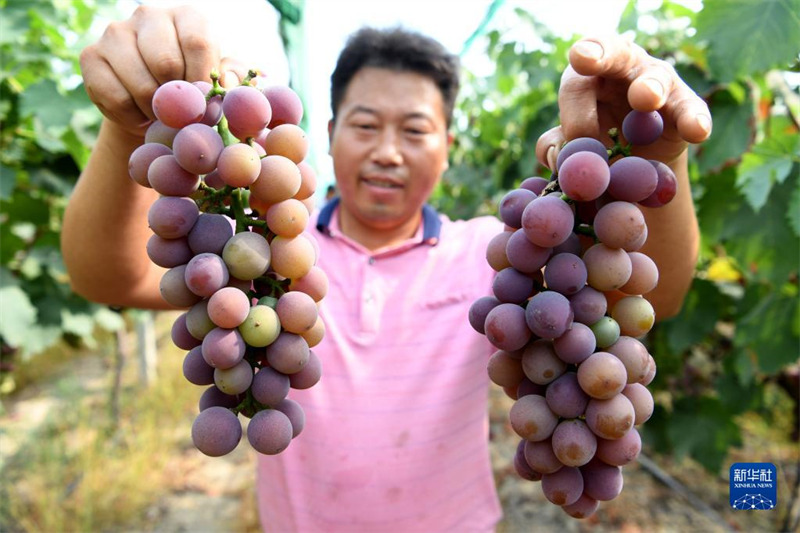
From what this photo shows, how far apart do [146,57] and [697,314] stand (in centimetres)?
196

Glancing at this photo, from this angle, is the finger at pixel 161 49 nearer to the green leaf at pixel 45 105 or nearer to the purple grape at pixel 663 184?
the purple grape at pixel 663 184

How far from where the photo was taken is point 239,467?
3.03 metres

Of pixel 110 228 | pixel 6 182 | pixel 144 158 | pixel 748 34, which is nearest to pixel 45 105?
pixel 6 182

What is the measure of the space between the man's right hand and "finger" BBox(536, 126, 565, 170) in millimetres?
420

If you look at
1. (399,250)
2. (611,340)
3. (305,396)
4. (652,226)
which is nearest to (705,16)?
(652,226)

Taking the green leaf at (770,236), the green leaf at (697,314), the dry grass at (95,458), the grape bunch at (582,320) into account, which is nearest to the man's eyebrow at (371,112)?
the grape bunch at (582,320)

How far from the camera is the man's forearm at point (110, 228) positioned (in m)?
0.85

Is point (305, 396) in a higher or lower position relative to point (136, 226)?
lower

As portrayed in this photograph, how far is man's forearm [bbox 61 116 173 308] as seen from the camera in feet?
2.80

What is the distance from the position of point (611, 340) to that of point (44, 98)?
1747mm

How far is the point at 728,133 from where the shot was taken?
156 cm

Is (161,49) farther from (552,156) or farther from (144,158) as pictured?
(552,156)

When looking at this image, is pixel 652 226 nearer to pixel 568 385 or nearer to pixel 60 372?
pixel 568 385

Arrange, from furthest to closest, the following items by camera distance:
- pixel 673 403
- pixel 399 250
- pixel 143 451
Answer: pixel 143 451
pixel 673 403
pixel 399 250
